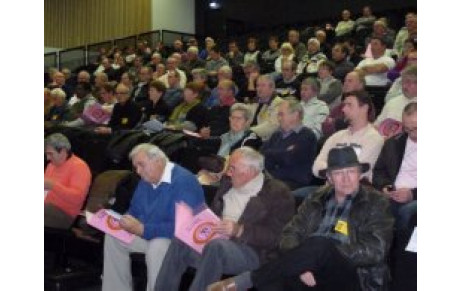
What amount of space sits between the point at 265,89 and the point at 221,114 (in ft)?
1.53

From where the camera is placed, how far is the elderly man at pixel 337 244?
2941mm

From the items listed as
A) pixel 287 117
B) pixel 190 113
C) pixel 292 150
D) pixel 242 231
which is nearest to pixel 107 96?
pixel 190 113

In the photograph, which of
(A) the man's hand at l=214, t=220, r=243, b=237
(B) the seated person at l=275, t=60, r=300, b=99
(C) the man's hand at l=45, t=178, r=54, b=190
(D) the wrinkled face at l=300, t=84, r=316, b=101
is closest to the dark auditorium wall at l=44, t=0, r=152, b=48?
(B) the seated person at l=275, t=60, r=300, b=99

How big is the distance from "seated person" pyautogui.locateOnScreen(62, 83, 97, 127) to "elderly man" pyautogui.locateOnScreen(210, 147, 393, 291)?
516cm

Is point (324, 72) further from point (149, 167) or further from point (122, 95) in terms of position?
point (149, 167)

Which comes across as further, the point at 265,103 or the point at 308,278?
the point at 265,103

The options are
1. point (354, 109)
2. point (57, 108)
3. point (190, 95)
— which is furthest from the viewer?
point (57, 108)

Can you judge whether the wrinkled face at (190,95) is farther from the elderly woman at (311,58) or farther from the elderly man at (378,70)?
the elderly woman at (311,58)

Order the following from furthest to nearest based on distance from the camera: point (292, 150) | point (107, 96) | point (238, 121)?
1. point (107, 96)
2. point (238, 121)
3. point (292, 150)

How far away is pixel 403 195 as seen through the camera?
3.49 metres

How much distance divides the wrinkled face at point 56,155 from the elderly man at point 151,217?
1.06m

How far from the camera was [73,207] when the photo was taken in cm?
461

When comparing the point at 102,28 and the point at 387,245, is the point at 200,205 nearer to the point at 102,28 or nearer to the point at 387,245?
the point at 387,245
